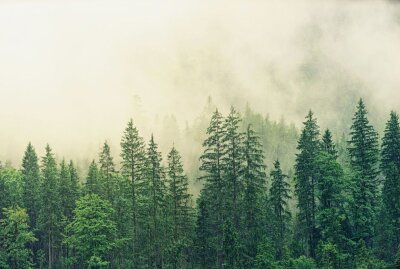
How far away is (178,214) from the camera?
208 ft

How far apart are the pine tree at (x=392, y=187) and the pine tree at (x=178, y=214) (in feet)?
73.1

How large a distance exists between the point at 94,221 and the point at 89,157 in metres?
141

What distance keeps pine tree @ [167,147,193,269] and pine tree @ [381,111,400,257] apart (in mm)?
22275

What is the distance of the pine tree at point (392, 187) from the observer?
59.2m

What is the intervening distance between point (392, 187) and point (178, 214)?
24554mm

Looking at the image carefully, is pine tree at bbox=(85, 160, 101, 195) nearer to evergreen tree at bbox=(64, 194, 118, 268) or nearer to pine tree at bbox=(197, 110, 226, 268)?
evergreen tree at bbox=(64, 194, 118, 268)

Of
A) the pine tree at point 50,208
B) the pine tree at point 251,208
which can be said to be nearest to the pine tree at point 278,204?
the pine tree at point 251,208

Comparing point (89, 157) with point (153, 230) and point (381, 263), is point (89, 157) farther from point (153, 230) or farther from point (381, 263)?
point (381, 263)

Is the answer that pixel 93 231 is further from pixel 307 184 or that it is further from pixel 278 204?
pixel 307 184

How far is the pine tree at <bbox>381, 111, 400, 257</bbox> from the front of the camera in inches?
2330

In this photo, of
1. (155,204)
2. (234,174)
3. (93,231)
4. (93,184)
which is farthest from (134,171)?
(234,174)

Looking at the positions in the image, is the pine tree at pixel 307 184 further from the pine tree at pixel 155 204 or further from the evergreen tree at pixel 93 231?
the evergreen tree at pixel 93 231

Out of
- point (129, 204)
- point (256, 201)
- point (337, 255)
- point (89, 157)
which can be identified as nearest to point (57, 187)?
point (129, 204)

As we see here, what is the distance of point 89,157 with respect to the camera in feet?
645
